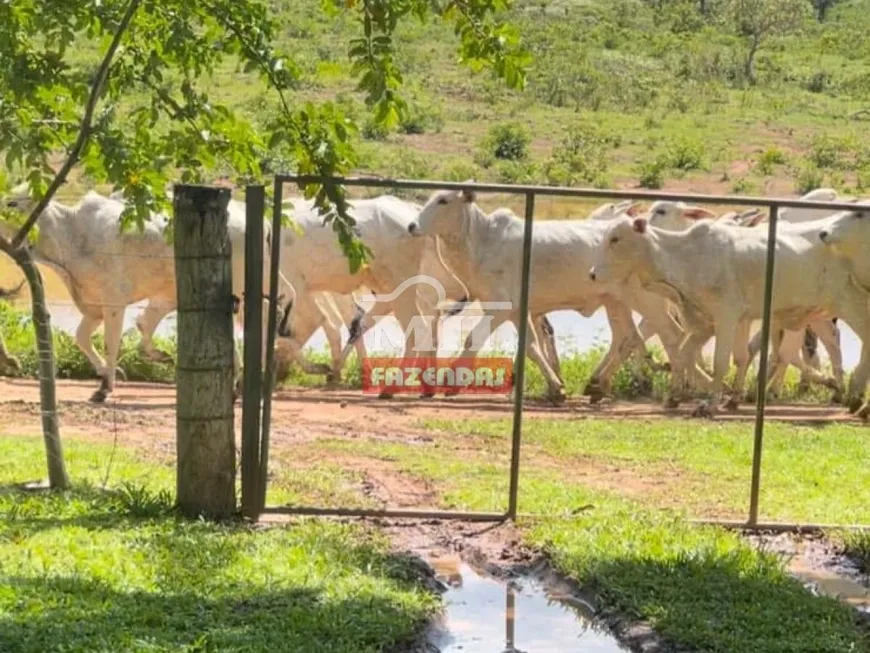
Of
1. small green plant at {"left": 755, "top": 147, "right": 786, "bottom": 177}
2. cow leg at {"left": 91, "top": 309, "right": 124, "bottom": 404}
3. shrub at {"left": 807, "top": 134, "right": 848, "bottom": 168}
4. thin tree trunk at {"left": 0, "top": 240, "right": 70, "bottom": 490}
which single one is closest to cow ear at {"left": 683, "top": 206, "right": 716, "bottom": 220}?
cow leg at {"left": 91, "top": 309, "right": 124, "bottom": 404}

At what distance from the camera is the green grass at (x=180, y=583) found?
6.40m

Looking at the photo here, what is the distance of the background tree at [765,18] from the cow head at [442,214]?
43.6 metres

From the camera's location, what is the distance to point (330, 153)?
8.83m

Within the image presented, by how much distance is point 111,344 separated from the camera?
14555 millimetres

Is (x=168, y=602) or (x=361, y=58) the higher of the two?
(x=361, y=58)

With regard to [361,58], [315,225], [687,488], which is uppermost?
[361,58]

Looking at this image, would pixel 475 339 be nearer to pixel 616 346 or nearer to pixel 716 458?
pixel 616 346

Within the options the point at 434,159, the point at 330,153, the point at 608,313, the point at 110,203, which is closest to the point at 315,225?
the point at 110,203

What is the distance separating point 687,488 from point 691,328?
177 inches

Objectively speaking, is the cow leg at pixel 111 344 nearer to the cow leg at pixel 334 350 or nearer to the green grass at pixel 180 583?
the cow leg at pixel 334 350

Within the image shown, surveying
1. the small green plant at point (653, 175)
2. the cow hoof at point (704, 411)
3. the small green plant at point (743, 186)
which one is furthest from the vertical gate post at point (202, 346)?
the small green plant at point (743, 186)

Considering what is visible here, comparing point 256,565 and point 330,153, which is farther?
point 330,153

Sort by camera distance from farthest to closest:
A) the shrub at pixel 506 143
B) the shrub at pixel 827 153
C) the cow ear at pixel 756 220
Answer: the shrub at pixel 827 153, the shrub at pixel 506 143, the cow ear at pixel 756 220

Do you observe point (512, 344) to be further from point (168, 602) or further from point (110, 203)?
point (168, 602)
